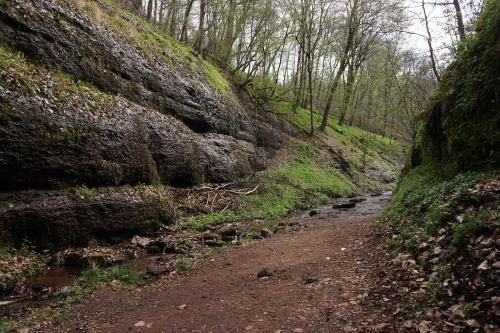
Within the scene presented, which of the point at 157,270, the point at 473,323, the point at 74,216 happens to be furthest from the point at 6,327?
the point at 473,323

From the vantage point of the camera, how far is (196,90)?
1916cm

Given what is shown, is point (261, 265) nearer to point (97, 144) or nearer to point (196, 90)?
point (97, 144)

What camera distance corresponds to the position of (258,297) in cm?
668

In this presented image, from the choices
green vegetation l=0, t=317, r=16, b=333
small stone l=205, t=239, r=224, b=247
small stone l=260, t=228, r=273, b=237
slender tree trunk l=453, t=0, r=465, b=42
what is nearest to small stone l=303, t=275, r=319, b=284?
small stone l=205, t=239, r=224, b=247

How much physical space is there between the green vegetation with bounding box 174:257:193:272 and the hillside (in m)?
0.87

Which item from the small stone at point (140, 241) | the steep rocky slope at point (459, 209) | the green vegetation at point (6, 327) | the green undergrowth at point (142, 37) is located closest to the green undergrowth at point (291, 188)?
the small stone at point (140, 241)

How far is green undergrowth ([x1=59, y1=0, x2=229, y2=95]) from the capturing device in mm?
15137

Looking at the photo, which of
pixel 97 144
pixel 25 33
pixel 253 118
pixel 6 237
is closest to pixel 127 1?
pixel 253 118

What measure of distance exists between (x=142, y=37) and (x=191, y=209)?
9629 mm

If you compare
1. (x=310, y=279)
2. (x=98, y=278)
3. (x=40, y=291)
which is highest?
(x=310, y=279)

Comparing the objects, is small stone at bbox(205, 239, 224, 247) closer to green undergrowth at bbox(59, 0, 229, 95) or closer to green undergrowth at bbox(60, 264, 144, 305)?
green undergrowth at bbox(60, 264, 144, 305)

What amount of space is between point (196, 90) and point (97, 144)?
8.82 metres

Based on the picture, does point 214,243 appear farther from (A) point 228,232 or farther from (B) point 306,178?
(B) point 306,178

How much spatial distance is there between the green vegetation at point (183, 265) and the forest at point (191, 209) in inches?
3.1
